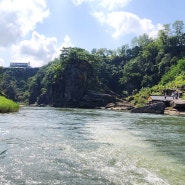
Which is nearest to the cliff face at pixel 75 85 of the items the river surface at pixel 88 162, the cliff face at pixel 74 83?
the cliff face at pixel 74 83

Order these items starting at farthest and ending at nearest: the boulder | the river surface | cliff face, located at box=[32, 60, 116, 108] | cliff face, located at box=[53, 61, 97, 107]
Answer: cliff face, located at box=[53, 61, 97, 107] < cliff face, located at box=[32, 60, 116, 108] < the boulder < the river surface

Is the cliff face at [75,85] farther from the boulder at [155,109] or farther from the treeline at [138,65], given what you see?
the boulder at [155,109]

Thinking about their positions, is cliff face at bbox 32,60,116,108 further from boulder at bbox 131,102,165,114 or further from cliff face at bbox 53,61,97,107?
boulder at bbox 131,102,165,114

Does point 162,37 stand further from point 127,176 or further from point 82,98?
point 127,176

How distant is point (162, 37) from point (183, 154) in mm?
146260

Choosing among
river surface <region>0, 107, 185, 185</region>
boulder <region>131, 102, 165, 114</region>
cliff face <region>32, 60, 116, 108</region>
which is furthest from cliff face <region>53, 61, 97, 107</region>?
river surface <region>0, 107, 185, 185</region>

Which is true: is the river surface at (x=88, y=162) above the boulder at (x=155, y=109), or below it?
below

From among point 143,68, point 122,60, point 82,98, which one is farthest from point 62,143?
point 122,60

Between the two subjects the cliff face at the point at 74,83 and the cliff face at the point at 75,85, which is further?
the cliff face at the point at 74,83

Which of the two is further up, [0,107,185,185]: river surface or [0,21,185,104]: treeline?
[0,21,185,104]: treeline

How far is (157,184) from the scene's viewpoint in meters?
Answer: 10.8

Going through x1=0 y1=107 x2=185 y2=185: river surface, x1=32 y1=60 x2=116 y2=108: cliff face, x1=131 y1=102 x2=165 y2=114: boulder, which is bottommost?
x1=0 y1=107 x2=185 y2=185: river surface

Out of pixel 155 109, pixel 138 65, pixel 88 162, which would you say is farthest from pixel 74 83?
pixel 88 162

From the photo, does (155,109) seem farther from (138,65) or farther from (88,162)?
(138,65)
